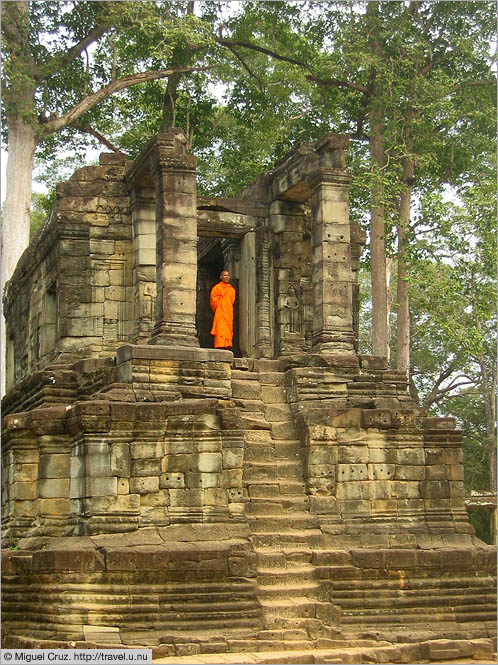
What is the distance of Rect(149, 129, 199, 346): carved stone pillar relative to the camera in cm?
1432

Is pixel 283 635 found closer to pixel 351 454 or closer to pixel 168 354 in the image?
pixel 351 454

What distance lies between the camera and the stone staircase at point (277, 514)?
11641mm

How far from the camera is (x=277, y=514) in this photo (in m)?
13.0

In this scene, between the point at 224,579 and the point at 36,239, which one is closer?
the point at 224,579

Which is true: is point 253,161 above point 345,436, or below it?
above

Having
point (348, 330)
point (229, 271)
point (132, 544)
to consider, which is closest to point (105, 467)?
point (132, 544)

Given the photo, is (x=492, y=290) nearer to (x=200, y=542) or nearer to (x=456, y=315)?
(x=456, y=315)

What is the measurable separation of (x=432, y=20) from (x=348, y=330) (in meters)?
11.1

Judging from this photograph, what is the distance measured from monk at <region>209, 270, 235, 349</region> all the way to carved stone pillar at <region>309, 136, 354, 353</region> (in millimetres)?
1826

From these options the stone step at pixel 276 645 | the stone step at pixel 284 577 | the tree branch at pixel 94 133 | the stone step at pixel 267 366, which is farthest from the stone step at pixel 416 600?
the tree branch at pixel 94 133

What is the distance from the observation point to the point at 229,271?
18.1 metres

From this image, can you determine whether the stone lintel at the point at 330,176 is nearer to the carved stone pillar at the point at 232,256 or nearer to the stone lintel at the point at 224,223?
the stone lintel at the point at 224,223

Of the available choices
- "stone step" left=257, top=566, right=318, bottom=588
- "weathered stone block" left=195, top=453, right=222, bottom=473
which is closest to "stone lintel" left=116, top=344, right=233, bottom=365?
"weathered stone block" left=195, top=453, right=222, bottom=473

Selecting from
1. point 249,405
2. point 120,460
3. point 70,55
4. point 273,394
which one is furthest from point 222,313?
point 70,55
